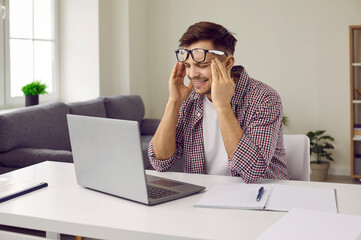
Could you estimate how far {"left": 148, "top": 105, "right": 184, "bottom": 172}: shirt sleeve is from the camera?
6.49 feet

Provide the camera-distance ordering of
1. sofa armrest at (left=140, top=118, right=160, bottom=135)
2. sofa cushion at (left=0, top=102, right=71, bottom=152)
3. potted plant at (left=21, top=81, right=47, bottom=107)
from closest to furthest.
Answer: sofa cushion at (left=0, top=102, right=71, bottom=152) → potted plant at (left=21, top=81, right=47, bottom=107) → sofa armrest at (left=140, top=118, right=160, bottom=135)

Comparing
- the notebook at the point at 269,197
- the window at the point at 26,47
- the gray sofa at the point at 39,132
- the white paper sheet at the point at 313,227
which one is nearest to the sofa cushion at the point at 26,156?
the gray sofa at the point at 39,132

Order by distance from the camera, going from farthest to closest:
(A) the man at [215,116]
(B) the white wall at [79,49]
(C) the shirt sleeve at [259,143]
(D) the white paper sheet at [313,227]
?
1. (B) the white wall at [79,49]
2. (A) the man at [215,116]
3. (C) the shirt sleeve at [259,143]
4. (D) the white paper sheet at [313,227]

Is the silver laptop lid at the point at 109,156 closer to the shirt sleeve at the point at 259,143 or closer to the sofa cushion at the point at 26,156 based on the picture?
the shirt sleeve at the point at 259,143

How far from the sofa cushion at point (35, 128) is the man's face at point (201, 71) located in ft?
6.05

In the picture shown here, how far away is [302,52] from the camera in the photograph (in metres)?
5.18

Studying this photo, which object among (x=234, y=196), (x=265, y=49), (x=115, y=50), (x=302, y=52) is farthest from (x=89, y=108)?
(x=234, y=196)

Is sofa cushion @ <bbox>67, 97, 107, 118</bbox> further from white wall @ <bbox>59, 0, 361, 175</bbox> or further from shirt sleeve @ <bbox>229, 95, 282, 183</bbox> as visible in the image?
shirt sleeve @ <bbox>229, 95, 282, 183</bbox>

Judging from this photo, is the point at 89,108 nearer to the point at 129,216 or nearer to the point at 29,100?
the point at 29,100

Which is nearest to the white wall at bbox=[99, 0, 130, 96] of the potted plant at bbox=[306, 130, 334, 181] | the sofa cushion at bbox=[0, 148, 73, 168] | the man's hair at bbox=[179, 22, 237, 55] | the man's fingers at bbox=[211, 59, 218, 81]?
the sofa cushion at bbox=[0, 148, 73, 168]

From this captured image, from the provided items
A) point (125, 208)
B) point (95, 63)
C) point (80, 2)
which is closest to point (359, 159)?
point (95, 63)

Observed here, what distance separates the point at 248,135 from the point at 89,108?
8.96 ft

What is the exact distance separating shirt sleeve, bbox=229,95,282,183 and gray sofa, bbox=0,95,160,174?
1.63m

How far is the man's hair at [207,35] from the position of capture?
1.99 meters
